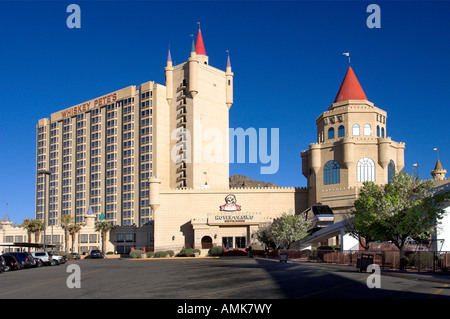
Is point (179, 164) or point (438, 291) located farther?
point (179, 164)

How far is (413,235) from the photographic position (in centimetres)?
3609

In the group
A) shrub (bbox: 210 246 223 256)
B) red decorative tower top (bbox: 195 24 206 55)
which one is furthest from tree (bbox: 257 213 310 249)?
red decorative tower top (bbox: 195 24 206 55)

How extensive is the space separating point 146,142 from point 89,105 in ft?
79.2

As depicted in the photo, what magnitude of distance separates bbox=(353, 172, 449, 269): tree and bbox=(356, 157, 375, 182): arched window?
135ft

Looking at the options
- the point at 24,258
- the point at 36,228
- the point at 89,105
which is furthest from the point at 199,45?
the point at 24,258

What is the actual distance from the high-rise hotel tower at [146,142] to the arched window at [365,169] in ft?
124

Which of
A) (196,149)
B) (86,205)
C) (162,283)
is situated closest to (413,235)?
(162,283)

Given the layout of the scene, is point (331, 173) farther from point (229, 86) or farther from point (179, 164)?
point (229, 86)

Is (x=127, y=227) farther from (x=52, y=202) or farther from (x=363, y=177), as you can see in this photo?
(x=363, y=177)

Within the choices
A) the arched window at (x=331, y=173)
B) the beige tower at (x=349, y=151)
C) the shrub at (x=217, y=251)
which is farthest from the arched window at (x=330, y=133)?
the shrub at (x=217, y=251)

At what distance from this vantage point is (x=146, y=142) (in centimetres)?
11662

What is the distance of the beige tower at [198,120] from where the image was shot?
110 m

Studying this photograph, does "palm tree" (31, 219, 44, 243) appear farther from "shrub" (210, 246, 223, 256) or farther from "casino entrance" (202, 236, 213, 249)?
"shrub" (210, 246, 223, 256)

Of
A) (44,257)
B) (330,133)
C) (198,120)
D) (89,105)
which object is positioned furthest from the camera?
(89,105)
